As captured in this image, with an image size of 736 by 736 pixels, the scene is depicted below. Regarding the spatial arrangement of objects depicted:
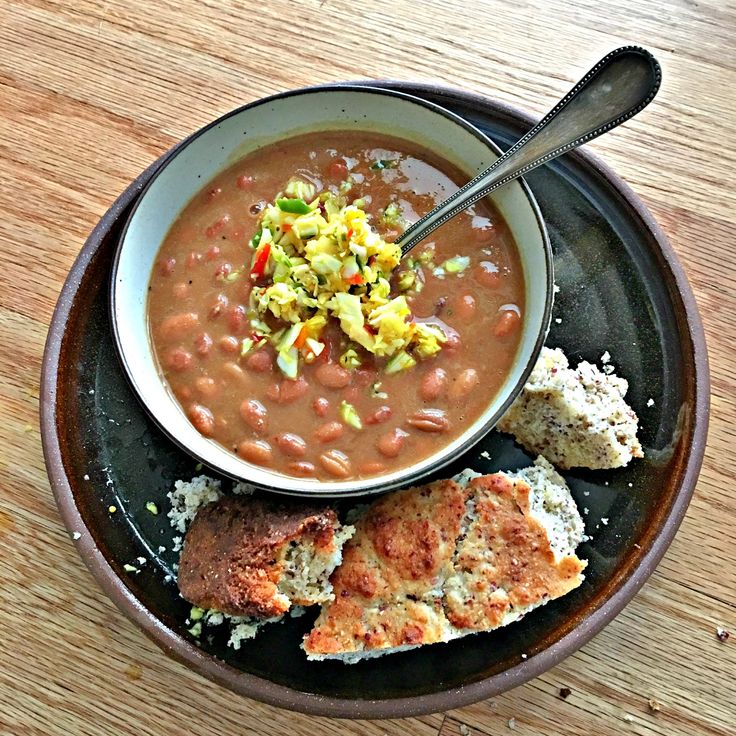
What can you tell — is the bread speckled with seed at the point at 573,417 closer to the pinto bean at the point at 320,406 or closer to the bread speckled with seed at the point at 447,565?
the bread speckled with seed at the point at 447,565

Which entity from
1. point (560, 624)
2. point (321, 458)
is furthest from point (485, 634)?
point (321, 458)

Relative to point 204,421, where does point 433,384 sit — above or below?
above

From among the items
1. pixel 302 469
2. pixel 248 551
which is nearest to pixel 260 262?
pixel 302 469

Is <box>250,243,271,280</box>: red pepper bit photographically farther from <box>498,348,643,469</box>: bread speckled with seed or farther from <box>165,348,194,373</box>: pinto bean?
<box>498,348,643,469</box>: bread speckled with seed

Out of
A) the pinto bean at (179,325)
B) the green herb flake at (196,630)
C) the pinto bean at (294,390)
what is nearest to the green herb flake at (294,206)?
the pinto bean at (179,325)

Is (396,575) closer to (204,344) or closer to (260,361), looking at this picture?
(260,361)

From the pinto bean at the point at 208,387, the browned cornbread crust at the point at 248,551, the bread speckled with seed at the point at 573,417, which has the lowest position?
the browned cornbread crust at the point at 248,551
